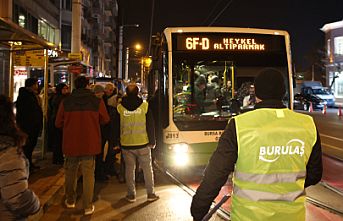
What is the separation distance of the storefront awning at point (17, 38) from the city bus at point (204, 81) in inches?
99.4

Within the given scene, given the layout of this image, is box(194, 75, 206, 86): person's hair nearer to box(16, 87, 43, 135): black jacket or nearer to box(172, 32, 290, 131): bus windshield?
box(172, 32, 290, 131): bus windshield

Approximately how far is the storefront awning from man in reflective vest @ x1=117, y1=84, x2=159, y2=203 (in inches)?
82.2

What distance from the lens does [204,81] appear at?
8.85 meters

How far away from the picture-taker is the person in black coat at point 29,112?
28.8ft

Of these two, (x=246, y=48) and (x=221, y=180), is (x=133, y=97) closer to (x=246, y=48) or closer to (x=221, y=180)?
(x=246, y=48)

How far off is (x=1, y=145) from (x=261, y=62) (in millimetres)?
6941

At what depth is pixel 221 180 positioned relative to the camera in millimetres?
2799

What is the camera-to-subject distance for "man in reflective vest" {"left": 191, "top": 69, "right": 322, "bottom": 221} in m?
2.66

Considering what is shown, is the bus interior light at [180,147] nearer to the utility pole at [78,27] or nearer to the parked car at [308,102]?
the utility pole at [78,27]

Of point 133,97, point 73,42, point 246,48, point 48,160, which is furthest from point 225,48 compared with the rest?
point 73,42

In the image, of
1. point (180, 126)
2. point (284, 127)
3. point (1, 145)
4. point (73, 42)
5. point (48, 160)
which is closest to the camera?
point (284, 127)

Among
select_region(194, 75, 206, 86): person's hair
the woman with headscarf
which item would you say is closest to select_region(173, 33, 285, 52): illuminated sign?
select_region(194, 75, 206, 86): person's hair

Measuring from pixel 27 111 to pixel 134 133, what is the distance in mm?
2856

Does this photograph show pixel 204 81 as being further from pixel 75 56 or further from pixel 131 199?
pixel 75 56
